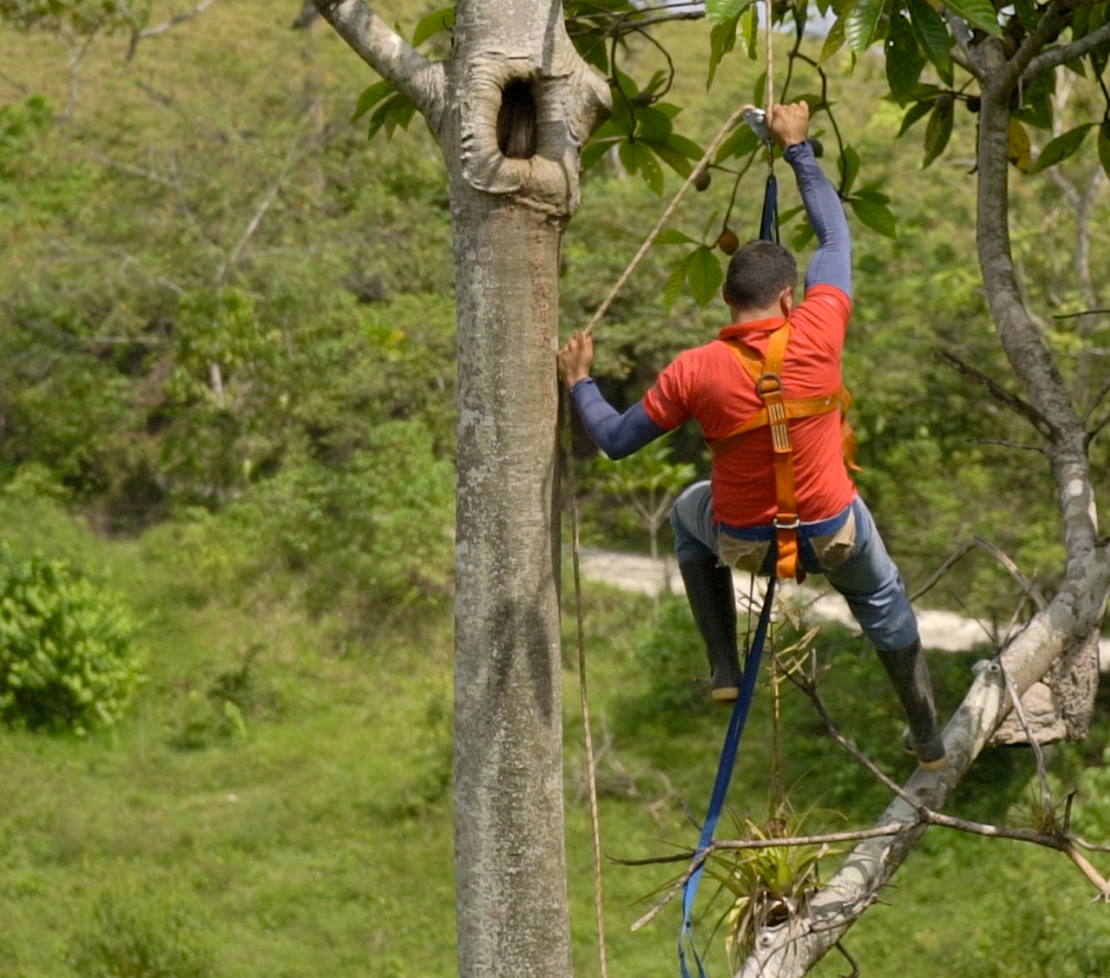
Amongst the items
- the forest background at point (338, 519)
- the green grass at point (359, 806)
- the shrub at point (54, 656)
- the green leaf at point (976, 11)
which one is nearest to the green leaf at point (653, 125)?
the green leaf at point (976, 11)

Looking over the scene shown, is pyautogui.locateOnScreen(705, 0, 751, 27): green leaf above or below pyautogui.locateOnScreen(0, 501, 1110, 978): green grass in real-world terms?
above

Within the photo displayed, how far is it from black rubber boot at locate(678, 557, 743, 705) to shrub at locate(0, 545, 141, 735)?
7158 mm

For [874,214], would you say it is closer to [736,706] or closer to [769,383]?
[769,383]

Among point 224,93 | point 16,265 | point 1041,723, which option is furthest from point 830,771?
point 224,93

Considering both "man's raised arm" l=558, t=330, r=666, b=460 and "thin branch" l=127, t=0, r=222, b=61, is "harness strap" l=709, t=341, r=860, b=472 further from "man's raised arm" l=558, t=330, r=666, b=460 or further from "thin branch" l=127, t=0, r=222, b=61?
"thin branch" l=127, t=0, r=222, b=61

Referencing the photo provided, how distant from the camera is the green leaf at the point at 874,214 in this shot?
3152mm

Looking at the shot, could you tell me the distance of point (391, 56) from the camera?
228 cm

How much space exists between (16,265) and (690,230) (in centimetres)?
587

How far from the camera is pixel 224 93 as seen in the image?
1449cm

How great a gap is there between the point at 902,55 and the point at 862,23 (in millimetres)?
277

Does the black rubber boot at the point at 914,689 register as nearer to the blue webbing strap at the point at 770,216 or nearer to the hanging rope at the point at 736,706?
the hanging rope at the point at 736,706

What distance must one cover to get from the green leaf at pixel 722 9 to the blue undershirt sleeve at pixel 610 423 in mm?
563

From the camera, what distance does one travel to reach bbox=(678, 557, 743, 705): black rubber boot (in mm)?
2857

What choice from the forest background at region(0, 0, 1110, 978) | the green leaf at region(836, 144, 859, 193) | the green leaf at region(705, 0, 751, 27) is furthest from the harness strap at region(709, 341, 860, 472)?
the forest background at region(0, 0, 1110, 978)
